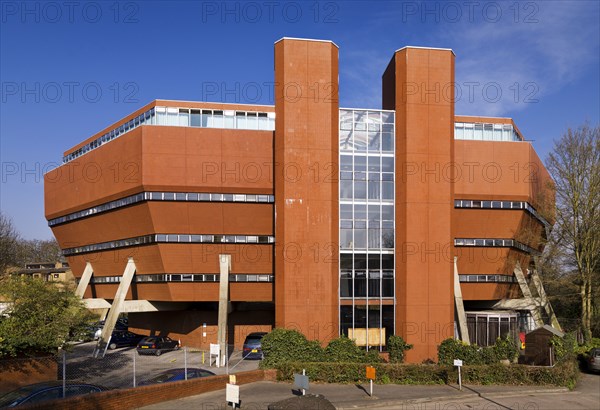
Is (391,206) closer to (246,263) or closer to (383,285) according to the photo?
(383,285)

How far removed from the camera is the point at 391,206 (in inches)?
1335

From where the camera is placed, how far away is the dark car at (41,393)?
54.5 feet

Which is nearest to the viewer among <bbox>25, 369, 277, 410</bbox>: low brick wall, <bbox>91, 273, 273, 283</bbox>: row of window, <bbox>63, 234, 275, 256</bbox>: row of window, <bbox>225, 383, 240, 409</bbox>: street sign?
<bbox>25, 369, 277, 410</bbox>: low brick wall

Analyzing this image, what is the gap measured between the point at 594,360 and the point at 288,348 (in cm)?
1696

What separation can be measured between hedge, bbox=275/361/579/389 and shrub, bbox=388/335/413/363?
4447mm

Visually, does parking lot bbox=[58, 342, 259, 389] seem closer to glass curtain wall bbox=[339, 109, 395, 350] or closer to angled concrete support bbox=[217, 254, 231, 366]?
angled concrete support bbox=[217, 254, 231, 366]

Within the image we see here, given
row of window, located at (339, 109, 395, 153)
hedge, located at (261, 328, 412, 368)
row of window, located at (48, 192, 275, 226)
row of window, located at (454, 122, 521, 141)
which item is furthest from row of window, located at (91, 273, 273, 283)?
row of window, located at (454, 122, 521, 141)

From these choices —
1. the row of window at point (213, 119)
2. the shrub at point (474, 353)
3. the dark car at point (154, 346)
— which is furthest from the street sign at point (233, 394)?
the row of window at point (213, 119)

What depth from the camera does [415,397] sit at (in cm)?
2325

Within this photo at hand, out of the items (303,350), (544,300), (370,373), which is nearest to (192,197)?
(303,350)

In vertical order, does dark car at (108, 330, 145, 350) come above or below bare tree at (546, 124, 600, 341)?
below

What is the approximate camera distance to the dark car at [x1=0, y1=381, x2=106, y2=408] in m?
16.6

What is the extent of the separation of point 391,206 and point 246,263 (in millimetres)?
9898

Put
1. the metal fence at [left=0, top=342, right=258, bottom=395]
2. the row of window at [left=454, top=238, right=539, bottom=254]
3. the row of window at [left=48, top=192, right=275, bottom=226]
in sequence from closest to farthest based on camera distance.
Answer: the metal fence at [left=0, top=342, right=258, bottom=395] → the row of window at [left=48, top=192, right=275, bottom=226] → the row of window at [left=454, top=238, right=539, bottom=254]
